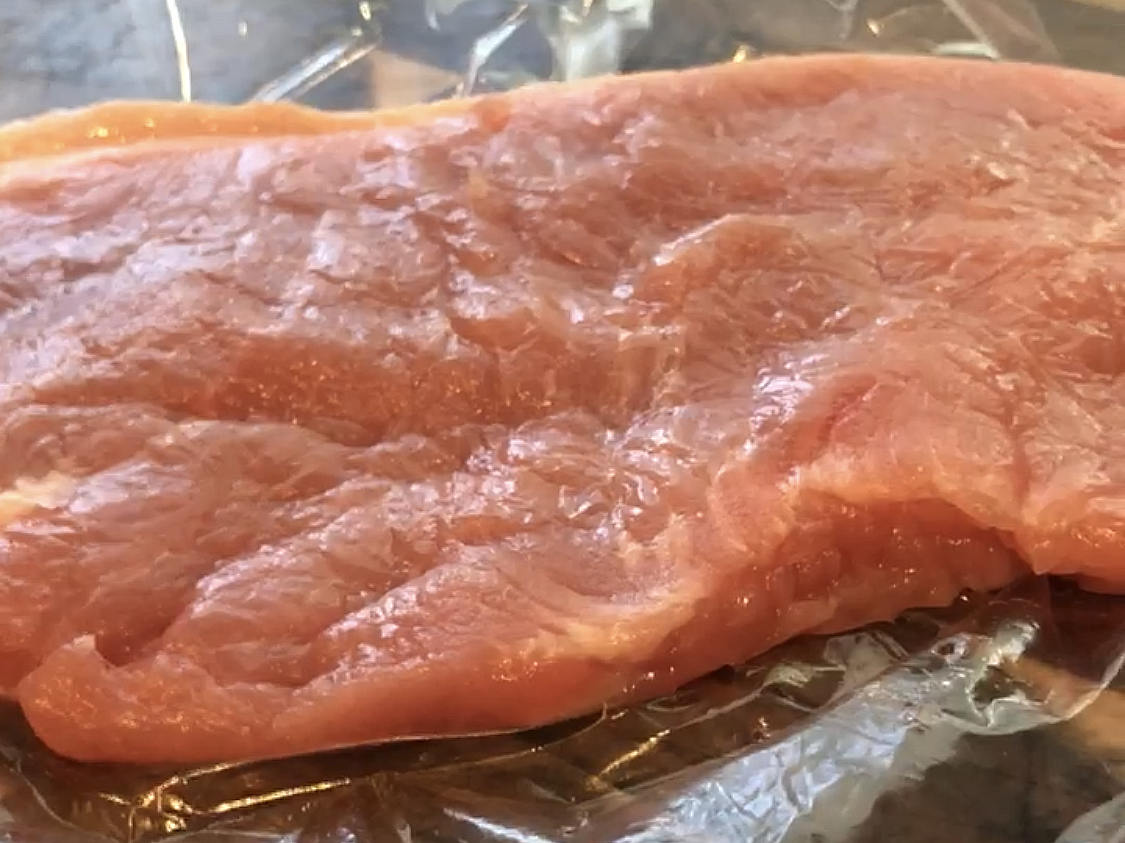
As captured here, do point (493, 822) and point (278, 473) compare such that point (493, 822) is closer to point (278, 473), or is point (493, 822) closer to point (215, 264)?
point (278, 473)

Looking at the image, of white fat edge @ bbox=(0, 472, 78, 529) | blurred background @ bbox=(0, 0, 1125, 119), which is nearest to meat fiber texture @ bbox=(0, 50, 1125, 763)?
white fat edge @ bbox=(0, 472, 78, 529)

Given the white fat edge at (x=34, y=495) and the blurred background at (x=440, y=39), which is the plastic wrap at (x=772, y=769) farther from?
the blurred background at (x=440, y=39)

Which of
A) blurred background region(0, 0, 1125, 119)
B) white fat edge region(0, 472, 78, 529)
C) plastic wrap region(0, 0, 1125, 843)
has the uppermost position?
blurred background region(0, 0, 1125, 119)

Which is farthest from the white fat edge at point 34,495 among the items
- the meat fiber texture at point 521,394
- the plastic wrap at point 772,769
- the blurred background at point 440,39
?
the blurred background at point 440,39

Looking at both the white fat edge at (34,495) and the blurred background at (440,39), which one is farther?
the blurred background at (440,39)

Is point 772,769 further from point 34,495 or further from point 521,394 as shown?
point 34,495

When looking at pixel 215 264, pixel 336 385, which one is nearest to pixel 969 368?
pixel 336 385

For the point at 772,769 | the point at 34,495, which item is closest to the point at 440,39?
the point at 34,495

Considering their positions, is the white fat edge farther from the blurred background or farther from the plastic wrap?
the blurred background
